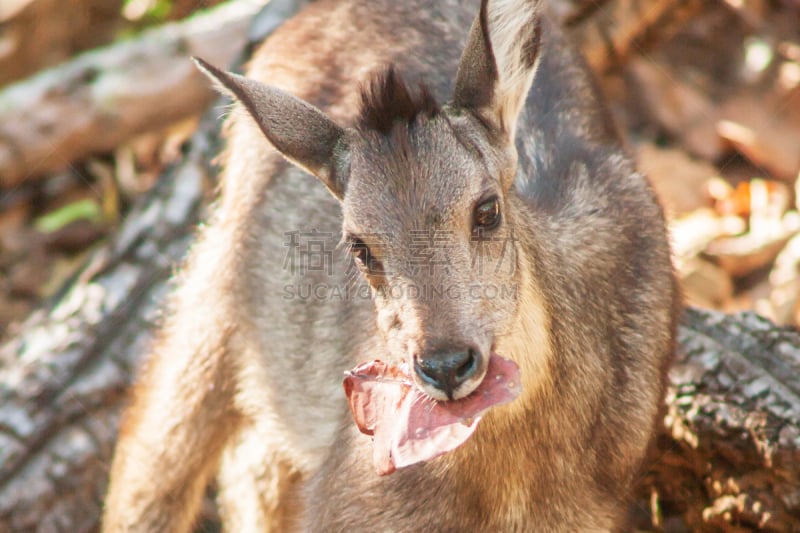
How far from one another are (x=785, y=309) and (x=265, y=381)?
3699 millimetres

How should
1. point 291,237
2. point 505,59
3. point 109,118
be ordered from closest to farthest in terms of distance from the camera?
1. point 505,59
2. point 291,237
3. point 109,118

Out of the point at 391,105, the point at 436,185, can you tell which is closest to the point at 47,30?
the point at 391,105

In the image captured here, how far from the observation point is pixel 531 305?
456cm

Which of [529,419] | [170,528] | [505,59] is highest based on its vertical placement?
[505,59]

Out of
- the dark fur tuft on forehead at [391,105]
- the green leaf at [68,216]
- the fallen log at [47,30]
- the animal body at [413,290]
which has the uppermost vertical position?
the dark fur tuft on forehead at [391,105]

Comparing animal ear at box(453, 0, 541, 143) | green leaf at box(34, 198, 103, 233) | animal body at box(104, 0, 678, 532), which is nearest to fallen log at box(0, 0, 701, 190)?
green leaf at box(34, 198, 103, 233)

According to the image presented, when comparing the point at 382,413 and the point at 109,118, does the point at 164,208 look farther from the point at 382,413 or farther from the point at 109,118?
the point at 382,413

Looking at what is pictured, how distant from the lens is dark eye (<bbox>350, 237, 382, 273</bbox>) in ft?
14.6

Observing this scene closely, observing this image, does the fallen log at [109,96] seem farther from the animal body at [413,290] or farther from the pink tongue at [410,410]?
the pink tongue at [410,410]

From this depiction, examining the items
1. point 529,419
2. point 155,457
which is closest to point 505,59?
point 529,419

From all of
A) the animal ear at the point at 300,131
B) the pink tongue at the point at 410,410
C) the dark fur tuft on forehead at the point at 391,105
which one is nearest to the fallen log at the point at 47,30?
the animal ear at the point at 300,131

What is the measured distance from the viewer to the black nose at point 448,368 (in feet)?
13.2

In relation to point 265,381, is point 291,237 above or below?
above

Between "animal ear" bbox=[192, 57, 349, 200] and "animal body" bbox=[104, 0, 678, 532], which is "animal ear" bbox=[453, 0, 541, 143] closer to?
"animal body" bbox=[104, 0, 678, 532]
